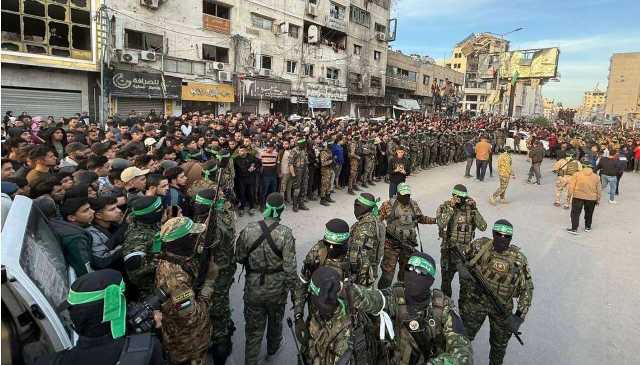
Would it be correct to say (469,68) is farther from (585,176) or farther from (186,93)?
(585,176)

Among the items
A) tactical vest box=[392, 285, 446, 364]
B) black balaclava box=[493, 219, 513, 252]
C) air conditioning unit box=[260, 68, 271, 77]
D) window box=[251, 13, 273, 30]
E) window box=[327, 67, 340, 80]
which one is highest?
window box=[251, 13, 273, 30]

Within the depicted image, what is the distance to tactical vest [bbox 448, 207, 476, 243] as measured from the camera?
17.2ft

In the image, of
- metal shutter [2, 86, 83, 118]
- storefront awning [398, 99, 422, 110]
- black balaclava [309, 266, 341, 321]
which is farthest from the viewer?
storefront awning [398, 99, 422, 110]

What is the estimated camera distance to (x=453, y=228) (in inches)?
209

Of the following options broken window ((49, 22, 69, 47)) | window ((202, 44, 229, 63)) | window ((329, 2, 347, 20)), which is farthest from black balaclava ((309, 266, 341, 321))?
window ((329, 2, 347, 20))

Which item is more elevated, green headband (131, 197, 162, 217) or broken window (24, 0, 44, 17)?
broken window (24, 0, 44, 17)

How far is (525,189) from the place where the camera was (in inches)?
540

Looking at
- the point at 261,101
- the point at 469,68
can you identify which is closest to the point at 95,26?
the point at 261,101

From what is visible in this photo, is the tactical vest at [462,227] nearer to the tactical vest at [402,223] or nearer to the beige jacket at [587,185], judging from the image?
the tactical vest at [402,223]

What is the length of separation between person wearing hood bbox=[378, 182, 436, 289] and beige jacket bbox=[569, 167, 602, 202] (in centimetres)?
538

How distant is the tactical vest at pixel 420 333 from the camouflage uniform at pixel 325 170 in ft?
24.6

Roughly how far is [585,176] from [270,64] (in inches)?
828

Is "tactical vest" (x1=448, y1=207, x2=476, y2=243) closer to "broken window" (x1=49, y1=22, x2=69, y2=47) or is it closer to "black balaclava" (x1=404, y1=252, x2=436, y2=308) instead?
"black balaclava" (x1=404, y1=252, x2=436, y2=308)

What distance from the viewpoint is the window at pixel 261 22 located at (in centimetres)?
2411
